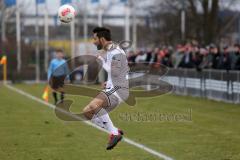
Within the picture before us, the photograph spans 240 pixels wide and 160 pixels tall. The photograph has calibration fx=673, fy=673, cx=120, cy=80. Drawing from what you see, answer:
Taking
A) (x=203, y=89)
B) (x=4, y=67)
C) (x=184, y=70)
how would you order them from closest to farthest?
(x=203, y=89) < (x=184, y=70) < (x=4, y=67)

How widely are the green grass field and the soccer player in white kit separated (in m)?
0.62

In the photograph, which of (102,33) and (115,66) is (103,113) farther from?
(102,33)

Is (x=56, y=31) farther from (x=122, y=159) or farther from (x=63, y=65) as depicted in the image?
(x=122, y=159)

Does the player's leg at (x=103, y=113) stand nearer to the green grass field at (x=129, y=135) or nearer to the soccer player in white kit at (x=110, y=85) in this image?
the soccer player in white kit at (x=110, y=85)

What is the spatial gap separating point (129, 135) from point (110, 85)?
3712 millimetres

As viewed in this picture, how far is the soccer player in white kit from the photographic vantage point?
38.5ft

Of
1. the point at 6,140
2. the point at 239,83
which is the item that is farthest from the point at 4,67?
the point at 6,140

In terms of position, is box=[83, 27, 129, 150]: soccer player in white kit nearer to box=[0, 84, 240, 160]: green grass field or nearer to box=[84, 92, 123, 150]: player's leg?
box=[84, 92, 123, 150]: player's leg

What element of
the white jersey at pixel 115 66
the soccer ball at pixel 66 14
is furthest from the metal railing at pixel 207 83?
the white jersey at pixel 115 66

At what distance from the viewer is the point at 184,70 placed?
99.7 feet

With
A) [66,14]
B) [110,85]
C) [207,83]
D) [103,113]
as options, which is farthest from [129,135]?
[207,83]

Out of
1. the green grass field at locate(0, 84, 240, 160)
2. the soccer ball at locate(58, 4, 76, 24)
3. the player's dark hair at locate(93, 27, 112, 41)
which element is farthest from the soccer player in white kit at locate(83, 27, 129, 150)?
the soccer ball at locate(58, 4, 76, 24)

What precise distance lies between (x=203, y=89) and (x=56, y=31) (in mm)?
63959

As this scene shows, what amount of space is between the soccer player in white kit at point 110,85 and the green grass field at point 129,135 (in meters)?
0.62
